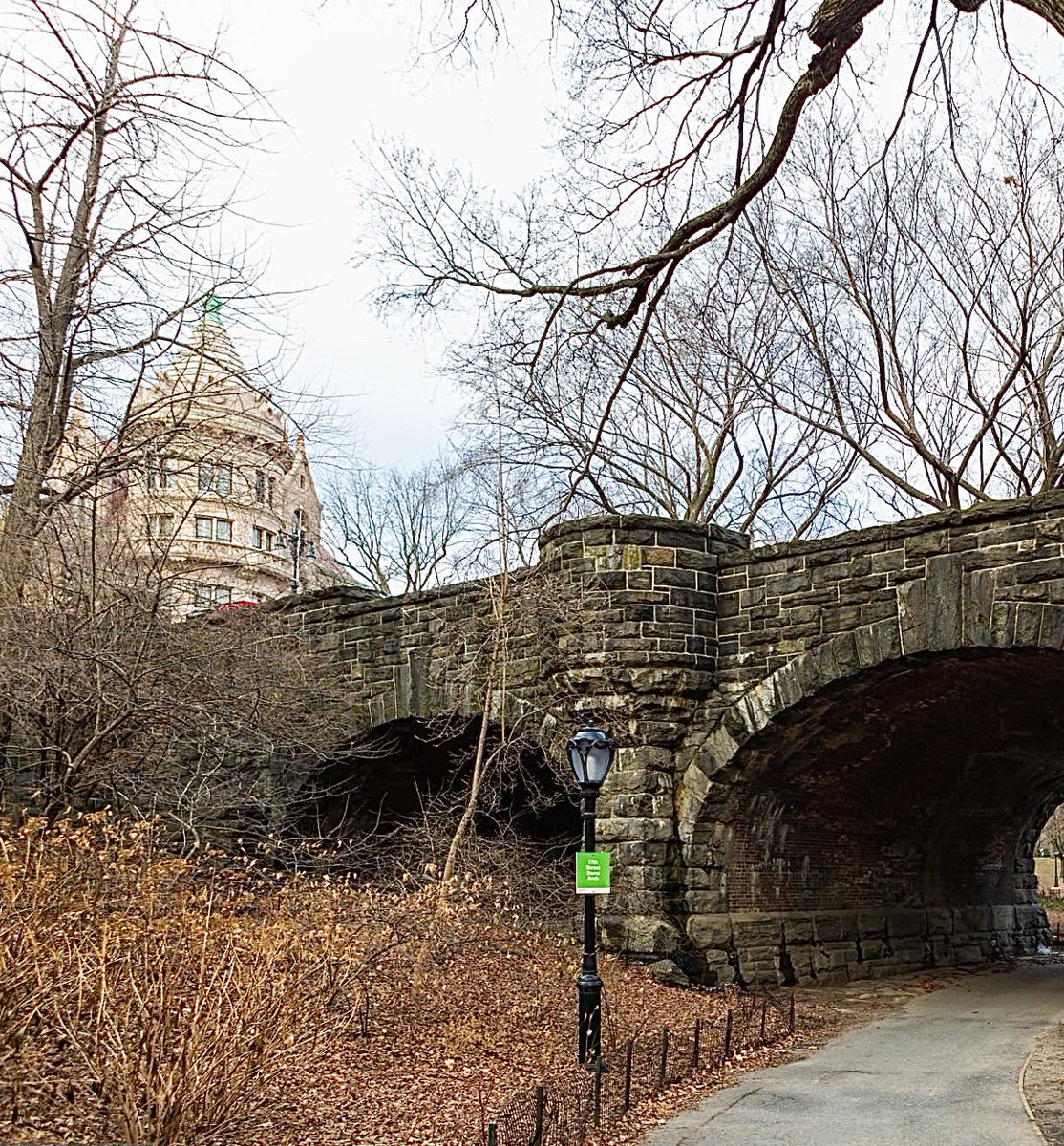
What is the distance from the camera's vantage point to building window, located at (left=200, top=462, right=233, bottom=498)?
11.2 metres

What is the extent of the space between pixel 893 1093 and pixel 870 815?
778 cm

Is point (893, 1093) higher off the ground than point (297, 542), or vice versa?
point (297, 542)

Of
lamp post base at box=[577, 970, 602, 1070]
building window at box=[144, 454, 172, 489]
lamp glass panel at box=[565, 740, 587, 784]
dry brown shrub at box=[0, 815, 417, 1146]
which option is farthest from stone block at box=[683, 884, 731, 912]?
building window at box=[144, 454, 172, 489]

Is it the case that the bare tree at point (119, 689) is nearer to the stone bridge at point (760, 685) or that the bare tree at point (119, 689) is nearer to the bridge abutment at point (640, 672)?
the stone bridge at point (760, 685)

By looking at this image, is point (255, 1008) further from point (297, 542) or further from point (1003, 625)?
point (297, 542)

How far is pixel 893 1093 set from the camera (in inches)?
350

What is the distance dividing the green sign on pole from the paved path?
65.3 inches

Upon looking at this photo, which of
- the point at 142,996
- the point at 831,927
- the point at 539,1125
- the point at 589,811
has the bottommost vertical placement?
the point at 539,1125

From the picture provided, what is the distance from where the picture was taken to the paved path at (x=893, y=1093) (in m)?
7.54

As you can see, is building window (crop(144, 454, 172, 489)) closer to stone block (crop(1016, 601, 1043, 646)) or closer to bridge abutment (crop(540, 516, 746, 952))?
bridge abutment (crop(540, 516, 746, 952))

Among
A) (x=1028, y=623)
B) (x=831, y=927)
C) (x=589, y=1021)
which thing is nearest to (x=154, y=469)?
(x=589, y=1021)

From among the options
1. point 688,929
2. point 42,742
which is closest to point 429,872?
point 688,929

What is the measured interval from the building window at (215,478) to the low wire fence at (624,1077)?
577 cm

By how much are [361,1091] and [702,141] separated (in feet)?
19.6
